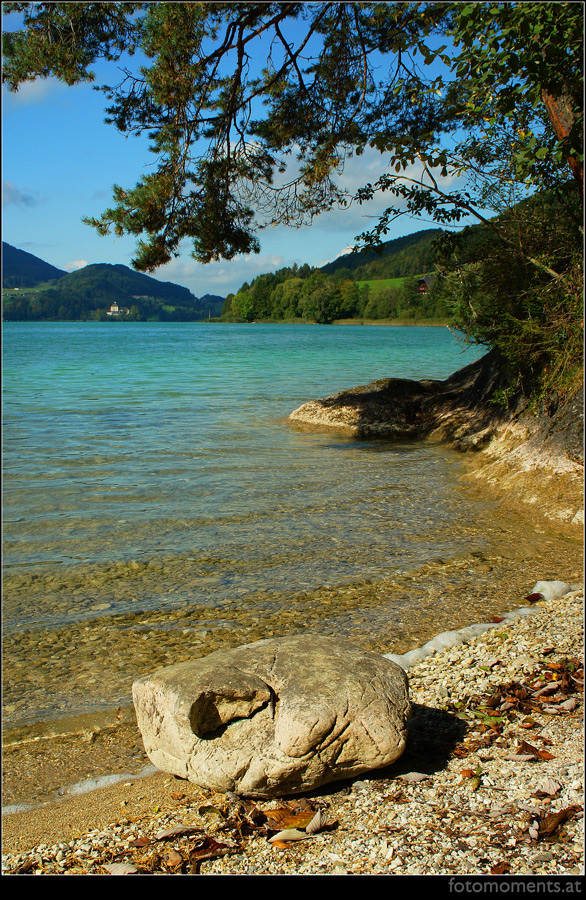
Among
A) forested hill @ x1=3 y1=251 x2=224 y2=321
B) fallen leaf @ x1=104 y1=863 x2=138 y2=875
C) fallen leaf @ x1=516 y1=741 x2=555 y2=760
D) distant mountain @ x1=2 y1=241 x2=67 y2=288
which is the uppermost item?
forested hill @ x1=3 y1=251 x2=224 y2=321

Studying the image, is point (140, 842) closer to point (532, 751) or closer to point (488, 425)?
point (532, 751)

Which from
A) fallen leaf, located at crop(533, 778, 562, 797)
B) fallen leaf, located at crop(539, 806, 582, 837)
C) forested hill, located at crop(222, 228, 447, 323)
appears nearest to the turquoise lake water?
fallen leaf, located at crop(533, 778, 562, 797)

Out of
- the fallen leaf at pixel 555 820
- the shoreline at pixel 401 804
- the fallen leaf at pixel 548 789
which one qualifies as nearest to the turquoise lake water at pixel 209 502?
the shoreline at pixel 401 804

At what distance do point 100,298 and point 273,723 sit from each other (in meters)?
64.4

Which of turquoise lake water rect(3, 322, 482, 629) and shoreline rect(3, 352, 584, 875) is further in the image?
turquoise lake water rect(3, 322, 482, 629)

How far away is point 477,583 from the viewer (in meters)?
5.91

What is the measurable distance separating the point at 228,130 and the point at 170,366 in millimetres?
26277

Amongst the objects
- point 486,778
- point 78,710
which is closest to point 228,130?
point 78,710

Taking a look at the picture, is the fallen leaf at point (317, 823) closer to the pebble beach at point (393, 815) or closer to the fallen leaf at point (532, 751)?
the pebble beach at point (393, 815)

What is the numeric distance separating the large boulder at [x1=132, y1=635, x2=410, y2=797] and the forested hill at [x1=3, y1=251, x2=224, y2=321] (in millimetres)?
14228

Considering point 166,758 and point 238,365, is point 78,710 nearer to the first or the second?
point 166,758

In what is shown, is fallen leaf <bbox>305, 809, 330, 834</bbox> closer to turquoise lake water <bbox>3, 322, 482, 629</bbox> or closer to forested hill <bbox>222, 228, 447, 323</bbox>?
turquoise lake water <bbox>3, 322, 482, 629</bbox>

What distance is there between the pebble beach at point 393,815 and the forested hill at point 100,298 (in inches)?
562

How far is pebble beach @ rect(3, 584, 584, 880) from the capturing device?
8.25ft
